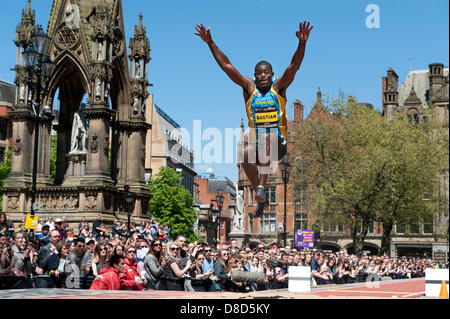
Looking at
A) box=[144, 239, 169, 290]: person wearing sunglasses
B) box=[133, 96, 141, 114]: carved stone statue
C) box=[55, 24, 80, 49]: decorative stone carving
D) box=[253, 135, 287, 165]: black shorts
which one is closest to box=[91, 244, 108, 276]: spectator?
box=[144, 239, 169, 290]: person wearing sunglasses

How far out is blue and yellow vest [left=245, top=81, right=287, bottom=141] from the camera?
40.5ft

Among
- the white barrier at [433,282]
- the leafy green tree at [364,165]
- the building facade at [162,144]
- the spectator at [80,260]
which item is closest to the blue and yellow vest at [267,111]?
the white barrier at [433,282]

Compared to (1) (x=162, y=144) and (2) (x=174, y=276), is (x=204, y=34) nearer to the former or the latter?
(2) (x=174, y=276)

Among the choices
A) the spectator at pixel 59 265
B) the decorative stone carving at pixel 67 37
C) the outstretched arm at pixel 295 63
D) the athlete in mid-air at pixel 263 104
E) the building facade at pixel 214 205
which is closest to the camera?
the outstretched arm at pixel 295 63

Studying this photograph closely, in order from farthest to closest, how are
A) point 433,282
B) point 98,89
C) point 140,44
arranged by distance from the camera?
point 140,44 < point 98,89 < point 433,282

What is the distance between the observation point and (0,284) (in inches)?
507

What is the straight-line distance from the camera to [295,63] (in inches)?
485

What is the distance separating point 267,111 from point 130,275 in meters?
4.14

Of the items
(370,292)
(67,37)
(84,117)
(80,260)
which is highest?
(67,37)

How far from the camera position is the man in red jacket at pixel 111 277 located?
12047mm

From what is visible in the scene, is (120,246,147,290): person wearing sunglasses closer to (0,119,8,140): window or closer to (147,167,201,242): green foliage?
(147,167,201,242): green foliage

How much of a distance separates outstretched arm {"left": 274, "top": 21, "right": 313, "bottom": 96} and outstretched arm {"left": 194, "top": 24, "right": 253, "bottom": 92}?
0.56 metres

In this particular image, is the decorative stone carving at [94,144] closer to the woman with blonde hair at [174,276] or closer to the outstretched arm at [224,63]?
the woman with blonde hair at [174,276]

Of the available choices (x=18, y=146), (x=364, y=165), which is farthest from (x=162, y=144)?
(x=18, y=146)
